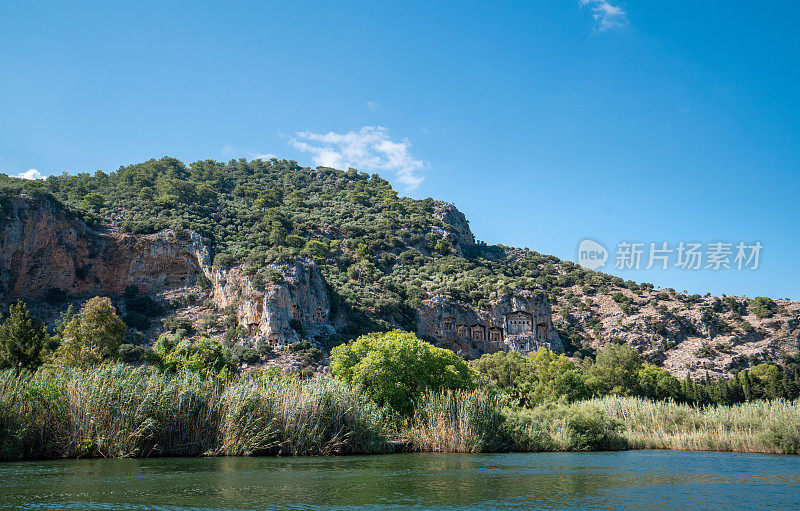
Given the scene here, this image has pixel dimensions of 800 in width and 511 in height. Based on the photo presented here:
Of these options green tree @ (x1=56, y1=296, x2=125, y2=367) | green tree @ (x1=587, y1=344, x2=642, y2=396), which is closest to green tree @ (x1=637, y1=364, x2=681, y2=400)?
green tree @ (x1=587, y1=344, x2=642, y2=396)

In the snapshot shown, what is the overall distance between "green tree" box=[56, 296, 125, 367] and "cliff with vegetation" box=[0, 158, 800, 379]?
59.8 feet

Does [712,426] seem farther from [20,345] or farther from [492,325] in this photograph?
[492,325]

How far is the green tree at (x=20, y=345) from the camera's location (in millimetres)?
36750

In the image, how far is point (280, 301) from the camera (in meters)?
65.6

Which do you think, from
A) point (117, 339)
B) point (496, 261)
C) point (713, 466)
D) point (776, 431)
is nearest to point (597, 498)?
point (713, 466)

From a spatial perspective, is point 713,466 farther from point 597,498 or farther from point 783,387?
point 783,387

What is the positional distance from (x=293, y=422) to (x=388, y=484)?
962cm

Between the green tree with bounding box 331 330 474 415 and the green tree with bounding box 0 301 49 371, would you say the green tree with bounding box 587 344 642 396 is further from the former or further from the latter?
the green tree with bounding box 0 301 49 371

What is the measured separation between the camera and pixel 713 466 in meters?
22.8

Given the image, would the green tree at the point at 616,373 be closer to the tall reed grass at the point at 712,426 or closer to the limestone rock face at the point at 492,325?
the limestone rock face at the point at 492,325

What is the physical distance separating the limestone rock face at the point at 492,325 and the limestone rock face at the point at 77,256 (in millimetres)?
34054

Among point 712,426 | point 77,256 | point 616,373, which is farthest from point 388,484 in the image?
point 77,256

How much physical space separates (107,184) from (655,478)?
4146 inches

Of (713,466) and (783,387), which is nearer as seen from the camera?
(713,466)
